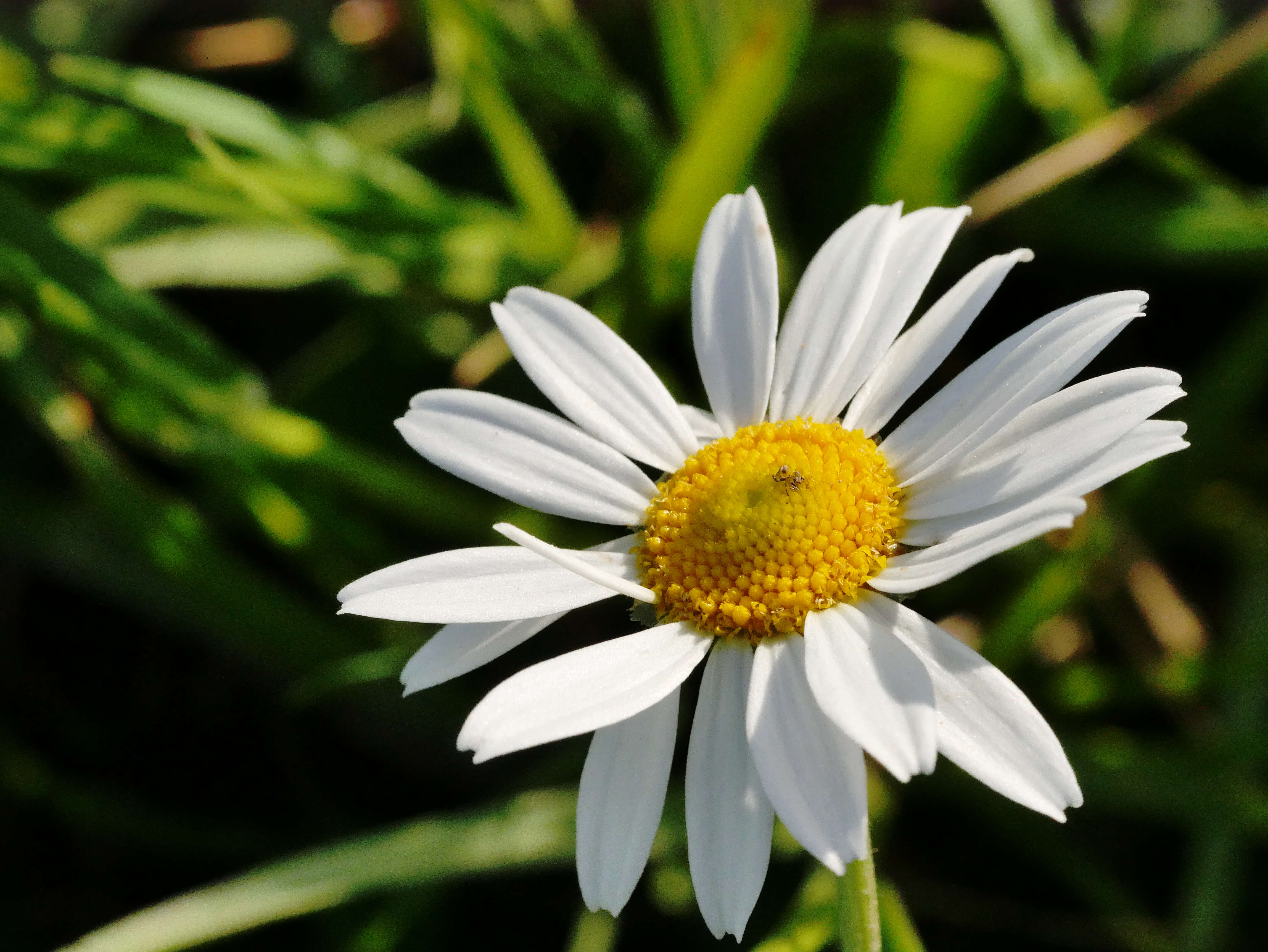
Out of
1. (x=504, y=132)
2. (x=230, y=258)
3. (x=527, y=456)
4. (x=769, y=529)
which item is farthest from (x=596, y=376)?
(x=230, y=258)

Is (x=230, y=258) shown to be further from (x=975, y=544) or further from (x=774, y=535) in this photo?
(x=975, y=544)

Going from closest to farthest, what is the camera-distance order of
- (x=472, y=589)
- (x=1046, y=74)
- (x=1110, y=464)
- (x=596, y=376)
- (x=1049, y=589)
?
(x=1110, y=464) < (x=472, y=589) < (x=596, y=376) < (x=1049, y=589) < (x=1046, y=74)

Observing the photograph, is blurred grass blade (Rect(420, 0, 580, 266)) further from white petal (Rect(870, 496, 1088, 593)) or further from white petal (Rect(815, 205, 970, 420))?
white petal (Rect(870, 496, 1088, 593))

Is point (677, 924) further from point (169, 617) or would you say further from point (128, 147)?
point (128, 147)

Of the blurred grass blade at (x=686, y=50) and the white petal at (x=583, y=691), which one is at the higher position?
the blurred grass blade at (x=686, y=50)

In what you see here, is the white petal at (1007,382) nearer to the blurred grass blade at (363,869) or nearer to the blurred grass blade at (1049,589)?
the blurred grass blade at (1049,589)

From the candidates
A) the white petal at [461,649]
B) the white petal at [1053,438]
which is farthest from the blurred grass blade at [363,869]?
the white petal at [1053,438]
